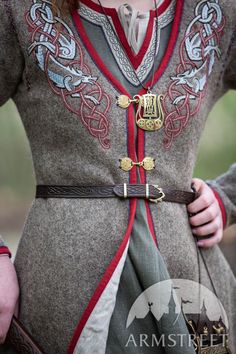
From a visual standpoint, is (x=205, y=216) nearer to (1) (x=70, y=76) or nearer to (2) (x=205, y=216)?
(2) (x=205, y=216)

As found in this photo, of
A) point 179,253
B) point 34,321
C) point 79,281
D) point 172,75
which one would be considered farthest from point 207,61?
point 34,321

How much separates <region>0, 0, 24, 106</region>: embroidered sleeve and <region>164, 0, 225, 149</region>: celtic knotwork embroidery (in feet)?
1.21

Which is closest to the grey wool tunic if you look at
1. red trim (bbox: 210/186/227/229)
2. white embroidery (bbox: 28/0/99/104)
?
white embroidery (bbox: 28/0/99/104)

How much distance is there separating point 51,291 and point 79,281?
7 centimetres

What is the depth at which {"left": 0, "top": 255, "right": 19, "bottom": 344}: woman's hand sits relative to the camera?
1.92 metres

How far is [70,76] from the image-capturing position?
1976 mm

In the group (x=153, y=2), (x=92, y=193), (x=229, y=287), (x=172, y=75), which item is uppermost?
(x=153, y=2)

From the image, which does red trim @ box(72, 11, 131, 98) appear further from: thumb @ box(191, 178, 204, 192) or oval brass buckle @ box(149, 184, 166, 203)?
thumb @ box(191, 178, 204, 192)

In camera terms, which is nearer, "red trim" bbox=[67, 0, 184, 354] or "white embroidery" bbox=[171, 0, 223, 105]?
"red trim" bbox=[67, 0, 184, 354]

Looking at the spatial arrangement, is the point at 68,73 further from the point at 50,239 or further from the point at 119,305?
the point at 119,305

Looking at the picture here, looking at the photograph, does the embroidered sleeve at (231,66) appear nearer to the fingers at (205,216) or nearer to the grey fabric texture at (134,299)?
the fingers at (205,216)

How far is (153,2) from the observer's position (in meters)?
2.09

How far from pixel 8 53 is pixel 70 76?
0.54 feet

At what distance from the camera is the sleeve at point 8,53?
1989 mm
